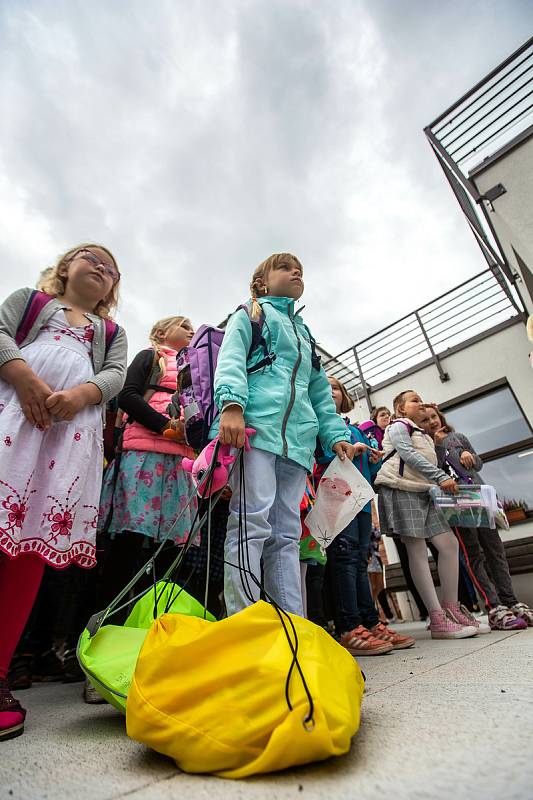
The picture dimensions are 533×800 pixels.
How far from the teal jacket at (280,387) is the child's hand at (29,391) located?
58 cm

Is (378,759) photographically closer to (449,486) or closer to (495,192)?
(449,486)

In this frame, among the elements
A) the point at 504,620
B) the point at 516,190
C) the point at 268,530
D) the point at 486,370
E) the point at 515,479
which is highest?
the point at 516,190

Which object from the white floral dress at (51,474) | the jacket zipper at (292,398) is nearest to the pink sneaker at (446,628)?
the jacket zipper at (292,398)

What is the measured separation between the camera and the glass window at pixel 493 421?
21.1 ft

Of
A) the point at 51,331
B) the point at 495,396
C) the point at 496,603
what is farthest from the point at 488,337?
the point at 51,331

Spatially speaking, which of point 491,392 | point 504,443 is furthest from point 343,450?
point 491,392

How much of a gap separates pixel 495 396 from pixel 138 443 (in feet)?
20.8

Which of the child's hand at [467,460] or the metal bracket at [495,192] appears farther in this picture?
the metal bracket at [495,192]

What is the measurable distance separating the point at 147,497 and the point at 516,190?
19.4 feet

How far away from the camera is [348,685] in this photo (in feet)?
2.53

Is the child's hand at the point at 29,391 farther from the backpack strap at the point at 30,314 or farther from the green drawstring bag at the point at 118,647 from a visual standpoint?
the green drawstring bag at the point at 118,647

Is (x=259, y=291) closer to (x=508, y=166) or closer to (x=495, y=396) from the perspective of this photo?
(x=508, y=166)

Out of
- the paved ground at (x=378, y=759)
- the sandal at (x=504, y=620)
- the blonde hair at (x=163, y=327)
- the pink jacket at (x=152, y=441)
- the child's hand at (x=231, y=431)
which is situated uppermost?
the blonde hair at (x=163, y=327)

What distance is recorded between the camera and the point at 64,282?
189cm
